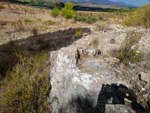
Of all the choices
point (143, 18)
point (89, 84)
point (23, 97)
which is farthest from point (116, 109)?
point (143, 18)

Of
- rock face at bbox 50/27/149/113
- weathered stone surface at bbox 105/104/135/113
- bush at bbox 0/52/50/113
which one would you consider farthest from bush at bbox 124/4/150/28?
bush at bbox 0/52/50/113

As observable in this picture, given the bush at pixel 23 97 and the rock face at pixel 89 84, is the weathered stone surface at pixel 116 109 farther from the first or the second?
the bush at pixel 23 97

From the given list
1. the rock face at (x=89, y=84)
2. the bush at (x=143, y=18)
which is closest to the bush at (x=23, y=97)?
the rock face at (x=89, y=84)

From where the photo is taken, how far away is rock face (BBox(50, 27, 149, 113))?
1.54 meters

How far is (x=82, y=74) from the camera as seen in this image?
1.74 metres

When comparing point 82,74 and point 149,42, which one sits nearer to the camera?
point 82,74

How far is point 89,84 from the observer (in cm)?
163

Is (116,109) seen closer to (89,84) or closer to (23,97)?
(89,84)

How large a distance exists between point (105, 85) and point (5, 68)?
3106mm

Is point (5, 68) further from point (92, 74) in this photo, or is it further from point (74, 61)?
point (92, 74)

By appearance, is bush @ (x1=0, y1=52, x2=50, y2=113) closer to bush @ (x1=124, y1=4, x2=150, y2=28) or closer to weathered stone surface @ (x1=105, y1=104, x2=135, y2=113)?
weathered stone surface @ (x1=105, y1=104, x2=135, y2=113)

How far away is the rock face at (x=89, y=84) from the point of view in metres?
1.54

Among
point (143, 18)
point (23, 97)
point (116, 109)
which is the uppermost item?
point (143, 18)

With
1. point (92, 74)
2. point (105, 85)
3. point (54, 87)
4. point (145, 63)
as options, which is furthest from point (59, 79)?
point (145, 63)
